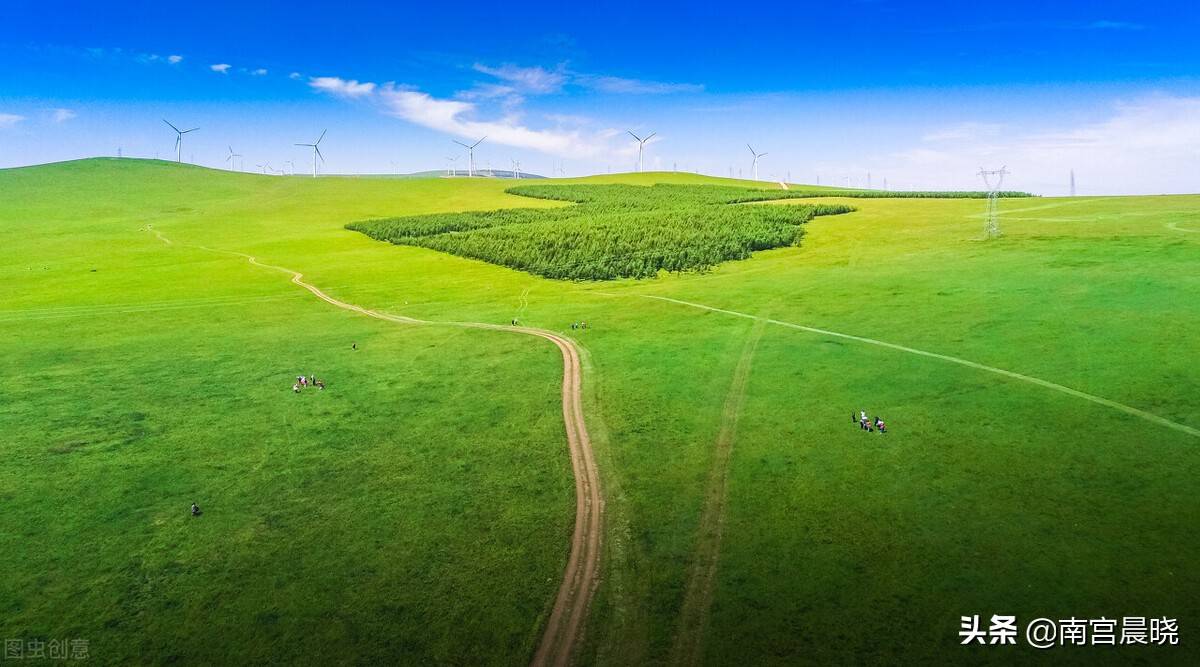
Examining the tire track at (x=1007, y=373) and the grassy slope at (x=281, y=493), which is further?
the tire track at (x=1007, y=373)

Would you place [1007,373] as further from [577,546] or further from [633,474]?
[577,546]

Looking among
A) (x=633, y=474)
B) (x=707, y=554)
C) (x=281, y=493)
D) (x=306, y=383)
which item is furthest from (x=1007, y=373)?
(x=306, y=383)

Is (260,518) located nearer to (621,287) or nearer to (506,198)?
(621,287)

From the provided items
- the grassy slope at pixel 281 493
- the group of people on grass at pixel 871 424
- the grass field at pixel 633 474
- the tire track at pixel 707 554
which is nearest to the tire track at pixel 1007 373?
the grass field at pixel 633 474

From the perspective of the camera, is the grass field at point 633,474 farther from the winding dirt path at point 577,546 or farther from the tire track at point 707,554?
the winding dirt path at point 577,546

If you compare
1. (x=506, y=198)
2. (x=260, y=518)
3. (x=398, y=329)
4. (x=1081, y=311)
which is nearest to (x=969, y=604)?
(x=260, y=518)

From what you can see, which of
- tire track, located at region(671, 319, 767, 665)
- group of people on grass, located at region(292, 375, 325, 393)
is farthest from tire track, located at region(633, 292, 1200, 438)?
group of people on grass, located at region(292, 375, 325, 393)
